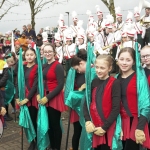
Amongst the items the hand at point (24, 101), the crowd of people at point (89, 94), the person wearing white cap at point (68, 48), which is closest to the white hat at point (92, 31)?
the person wearing white cap at point (68, 48)

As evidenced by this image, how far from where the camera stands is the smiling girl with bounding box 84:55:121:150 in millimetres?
3117

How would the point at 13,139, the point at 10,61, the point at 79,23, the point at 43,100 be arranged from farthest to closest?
the point at 79,23
the point at 10,61
the point at 13,139
the point at 43,100

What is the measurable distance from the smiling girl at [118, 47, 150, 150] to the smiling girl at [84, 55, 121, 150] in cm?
9

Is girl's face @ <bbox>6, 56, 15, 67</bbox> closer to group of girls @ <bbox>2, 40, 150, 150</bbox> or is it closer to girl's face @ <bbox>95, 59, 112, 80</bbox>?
group of girls @ <bbox>2, 40, 150, 150</bbox>

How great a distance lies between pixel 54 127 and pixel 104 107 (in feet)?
5.14

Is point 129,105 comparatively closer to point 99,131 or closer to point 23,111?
point 99,131

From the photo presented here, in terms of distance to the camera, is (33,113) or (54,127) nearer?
(54,127)

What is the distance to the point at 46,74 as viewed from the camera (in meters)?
4.40

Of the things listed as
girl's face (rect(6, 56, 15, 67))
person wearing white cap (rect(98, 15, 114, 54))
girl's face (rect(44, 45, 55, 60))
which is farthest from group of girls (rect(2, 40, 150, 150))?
person wearing white cap (rect(98, 15, 114, 54))

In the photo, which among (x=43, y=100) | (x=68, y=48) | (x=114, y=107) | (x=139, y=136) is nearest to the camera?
(x=139, y=136)

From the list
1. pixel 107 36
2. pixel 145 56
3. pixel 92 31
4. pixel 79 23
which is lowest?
pixel 145 56

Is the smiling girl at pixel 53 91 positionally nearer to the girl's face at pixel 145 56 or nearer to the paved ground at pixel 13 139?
the paved ground at pixel 13 139

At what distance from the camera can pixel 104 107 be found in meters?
3.18

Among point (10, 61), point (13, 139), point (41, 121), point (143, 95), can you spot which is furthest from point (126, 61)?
point (10, 61)
